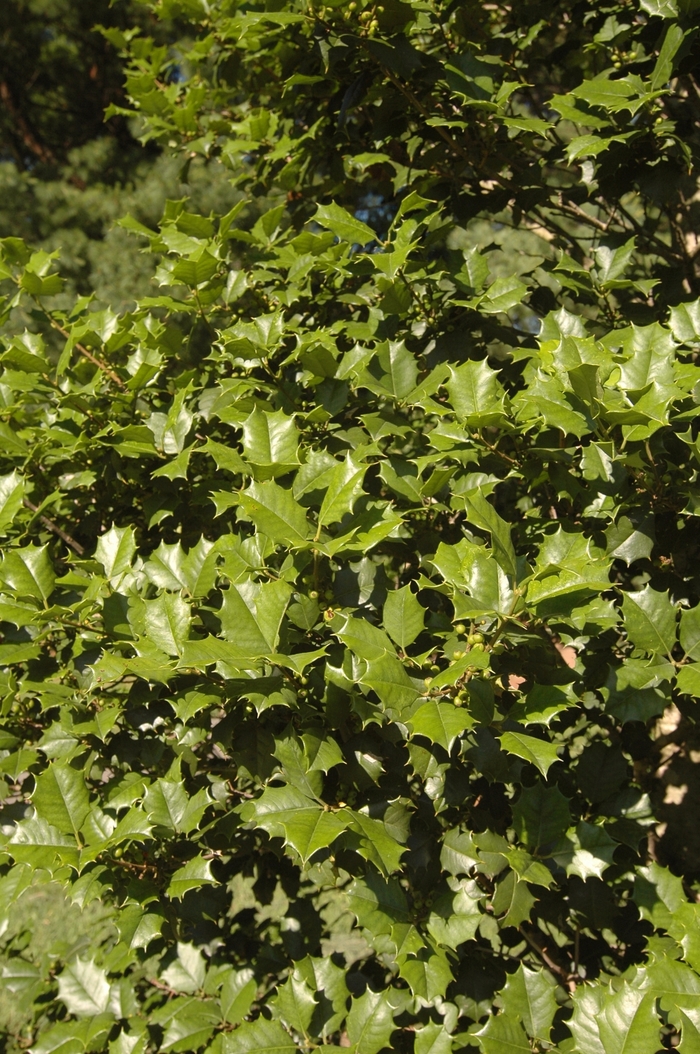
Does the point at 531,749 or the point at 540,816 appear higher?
the point at 531,749

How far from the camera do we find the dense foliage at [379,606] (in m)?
1.48

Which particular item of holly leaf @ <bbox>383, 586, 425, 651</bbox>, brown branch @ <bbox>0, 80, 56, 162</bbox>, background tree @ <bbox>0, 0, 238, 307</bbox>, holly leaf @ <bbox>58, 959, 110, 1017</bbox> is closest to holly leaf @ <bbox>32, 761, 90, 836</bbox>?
holly leaf @ <bbox>58, 959, 110, 1017</bbox>

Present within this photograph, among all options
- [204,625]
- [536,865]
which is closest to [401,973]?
[536,865]

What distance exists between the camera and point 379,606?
1728 mm

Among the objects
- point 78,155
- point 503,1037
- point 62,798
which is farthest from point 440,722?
point 78,155

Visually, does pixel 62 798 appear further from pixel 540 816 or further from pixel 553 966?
pixel 553 966

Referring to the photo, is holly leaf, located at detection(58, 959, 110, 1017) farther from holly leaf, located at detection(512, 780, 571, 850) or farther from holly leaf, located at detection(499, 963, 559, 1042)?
holly leaf, located at detection(512, 780, 571, 850)

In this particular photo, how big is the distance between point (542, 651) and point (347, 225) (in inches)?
47.7

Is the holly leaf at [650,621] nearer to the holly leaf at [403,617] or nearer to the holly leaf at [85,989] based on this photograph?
the holly leaf at [403,617]

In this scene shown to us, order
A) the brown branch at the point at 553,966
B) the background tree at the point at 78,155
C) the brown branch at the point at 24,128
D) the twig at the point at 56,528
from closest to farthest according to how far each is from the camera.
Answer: the brown branch at the point at 553,966 < the twig at the point at 56,528 < the background tree at the point at 78,155 < the brown branch at the point at 24,128

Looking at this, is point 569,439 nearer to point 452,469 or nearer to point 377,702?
point 452,469

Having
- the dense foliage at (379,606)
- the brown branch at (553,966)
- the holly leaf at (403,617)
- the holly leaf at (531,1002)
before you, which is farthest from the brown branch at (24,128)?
the holly leaf at (531,1002)

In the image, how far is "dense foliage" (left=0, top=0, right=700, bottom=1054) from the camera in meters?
1.48

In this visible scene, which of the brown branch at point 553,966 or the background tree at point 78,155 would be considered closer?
the brown branch at point 553,966
